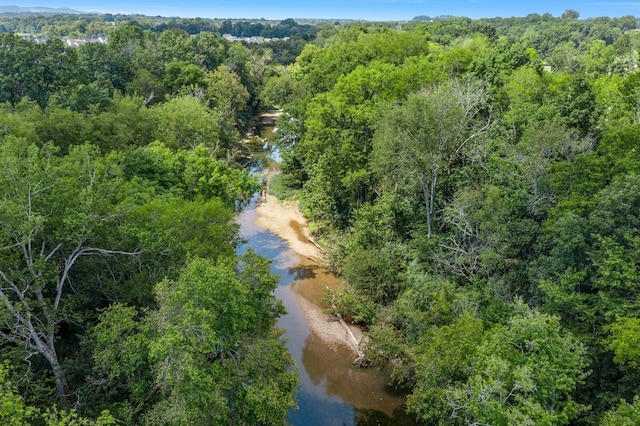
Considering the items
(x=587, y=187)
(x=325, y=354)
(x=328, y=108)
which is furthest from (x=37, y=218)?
(x=328, y=108)

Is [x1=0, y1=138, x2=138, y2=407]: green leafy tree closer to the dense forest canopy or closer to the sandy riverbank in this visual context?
the dense forest canopy

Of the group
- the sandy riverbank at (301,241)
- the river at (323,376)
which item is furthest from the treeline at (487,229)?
the river at (323,376)

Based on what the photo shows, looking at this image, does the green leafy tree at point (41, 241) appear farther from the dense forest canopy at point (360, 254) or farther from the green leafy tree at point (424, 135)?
the green leafy tree at point (424, 135)

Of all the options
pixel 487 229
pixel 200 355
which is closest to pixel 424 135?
pixel 487 229

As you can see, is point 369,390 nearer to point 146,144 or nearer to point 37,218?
point 37,218

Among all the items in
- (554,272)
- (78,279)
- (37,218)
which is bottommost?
(78,279)

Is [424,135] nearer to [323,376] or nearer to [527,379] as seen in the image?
[323,376]

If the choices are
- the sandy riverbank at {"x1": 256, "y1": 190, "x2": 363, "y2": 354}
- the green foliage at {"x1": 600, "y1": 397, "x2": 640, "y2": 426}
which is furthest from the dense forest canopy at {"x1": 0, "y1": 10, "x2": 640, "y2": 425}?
the sandy riverbank at {"x1": 256, "y1": 190, "x2": 363, "y2": 354}
